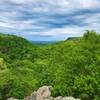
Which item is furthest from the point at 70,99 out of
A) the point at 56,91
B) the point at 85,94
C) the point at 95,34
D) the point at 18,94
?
the point at 18,94

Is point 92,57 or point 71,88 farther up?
point 92,57

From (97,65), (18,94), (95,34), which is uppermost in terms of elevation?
(95,34)

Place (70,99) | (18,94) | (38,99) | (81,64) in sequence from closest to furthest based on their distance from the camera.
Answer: (70,99), (38,99), (81,64), (18,94)

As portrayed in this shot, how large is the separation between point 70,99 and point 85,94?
882 cm

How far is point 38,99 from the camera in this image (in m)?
65.1

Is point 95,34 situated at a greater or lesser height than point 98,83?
greater

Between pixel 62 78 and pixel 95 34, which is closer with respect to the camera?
pixel 62 78

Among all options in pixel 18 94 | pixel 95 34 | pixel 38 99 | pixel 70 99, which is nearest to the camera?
pixel 70 99

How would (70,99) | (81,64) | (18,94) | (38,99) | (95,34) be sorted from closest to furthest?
(70,99) < (38,99) < (81,64) < (95,34) < (18,94)

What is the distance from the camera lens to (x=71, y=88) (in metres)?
69.2

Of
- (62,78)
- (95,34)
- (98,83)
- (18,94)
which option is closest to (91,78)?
(98,83)

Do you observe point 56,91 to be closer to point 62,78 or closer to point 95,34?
point 62,78

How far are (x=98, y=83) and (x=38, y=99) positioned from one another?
1240 cm

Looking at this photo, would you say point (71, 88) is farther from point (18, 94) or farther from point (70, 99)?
point (18, 94)
